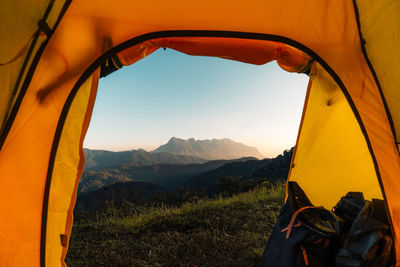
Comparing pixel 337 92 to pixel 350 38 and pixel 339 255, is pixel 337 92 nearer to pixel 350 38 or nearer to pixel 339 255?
pixel 350 38

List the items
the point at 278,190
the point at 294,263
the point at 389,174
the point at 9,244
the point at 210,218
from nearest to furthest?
1. the point at 9,244
2. the point at 389,174
3. the point at 294,263
4. the point at 210,218
5. the point at 278,190

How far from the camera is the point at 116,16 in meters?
1.48

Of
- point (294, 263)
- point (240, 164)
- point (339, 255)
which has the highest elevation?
point (339, 255)

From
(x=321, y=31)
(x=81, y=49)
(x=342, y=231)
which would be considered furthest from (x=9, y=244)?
(x=321, y=31)

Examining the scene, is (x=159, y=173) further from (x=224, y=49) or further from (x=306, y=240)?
(x=224, y=49)

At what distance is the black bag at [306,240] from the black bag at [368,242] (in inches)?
4.8

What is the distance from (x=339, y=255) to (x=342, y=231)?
0.30 metres

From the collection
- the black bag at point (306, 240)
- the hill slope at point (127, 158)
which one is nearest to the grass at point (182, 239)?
the black bag at point (306, 240)

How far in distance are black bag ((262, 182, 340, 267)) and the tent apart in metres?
0.44

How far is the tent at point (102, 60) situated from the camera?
4.56 feet

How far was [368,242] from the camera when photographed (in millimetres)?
1548

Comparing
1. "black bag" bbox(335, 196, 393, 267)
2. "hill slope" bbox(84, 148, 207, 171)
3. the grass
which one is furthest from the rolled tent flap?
"hill slope" bbox(84, 148, 207, 171)

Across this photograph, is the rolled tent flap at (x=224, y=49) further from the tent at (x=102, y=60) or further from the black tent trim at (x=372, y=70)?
the black tent trim at (x=372, y=70)

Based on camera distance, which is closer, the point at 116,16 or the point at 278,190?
the point at 116,16
